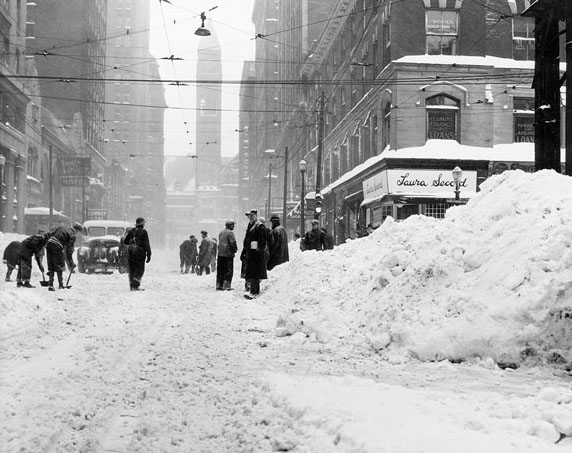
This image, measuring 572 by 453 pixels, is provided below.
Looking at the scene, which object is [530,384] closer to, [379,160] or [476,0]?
[379,160]

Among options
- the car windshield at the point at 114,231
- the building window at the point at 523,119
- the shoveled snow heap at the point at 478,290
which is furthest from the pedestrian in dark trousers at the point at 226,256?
A: the building window at the point at 523,119

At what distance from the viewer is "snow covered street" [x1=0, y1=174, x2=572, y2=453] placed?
3529 millimetres

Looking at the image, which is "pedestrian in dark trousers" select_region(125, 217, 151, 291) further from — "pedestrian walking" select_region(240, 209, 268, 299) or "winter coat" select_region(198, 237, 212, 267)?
"winter coat" select_region(198, 237, 212, 267)

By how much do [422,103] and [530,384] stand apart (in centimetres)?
2230

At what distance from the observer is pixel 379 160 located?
25656 millimetres

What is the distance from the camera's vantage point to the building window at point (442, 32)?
2614 cm

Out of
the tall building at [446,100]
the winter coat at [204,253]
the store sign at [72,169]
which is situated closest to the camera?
the winter coat at [204,253]

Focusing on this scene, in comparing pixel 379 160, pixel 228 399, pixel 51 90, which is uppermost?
pixel 51 90

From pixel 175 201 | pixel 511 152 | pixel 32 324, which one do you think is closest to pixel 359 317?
pixel 32 324

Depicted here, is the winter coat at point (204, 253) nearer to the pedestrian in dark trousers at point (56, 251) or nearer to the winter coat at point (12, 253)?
the winter coat at point (12, 253)

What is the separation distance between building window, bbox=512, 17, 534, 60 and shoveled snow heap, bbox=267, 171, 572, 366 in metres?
21.0

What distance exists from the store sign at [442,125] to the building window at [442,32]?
2752 mm

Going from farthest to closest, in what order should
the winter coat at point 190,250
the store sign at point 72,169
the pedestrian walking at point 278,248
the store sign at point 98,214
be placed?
the store sign at point 98,214
the store sign at point 72,169
the winter coat at point 190,250
the pedestrian walking at point 278,248

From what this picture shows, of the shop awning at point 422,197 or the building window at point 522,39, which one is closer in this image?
the shop awning at point 422,197
